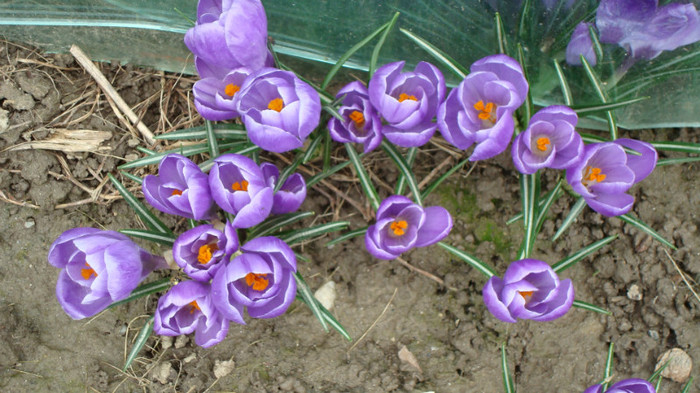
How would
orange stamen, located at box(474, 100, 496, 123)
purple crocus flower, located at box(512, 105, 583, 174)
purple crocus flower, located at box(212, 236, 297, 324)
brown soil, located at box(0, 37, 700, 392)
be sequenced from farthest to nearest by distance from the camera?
brown soil, located at box(0, 37, 700, 392)
orange stamen, located at box(474, 100, 496, 123)
purple crocus flower, located at box(512, 105, 583, 174)
purple crocus flower, located at box(212, 236, 297, 324)

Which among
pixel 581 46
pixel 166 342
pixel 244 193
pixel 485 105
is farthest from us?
pixel 166 342

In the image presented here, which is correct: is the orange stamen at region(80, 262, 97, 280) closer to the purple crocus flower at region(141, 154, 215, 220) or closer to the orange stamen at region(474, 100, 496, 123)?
the purple crocus flower at region(141, 154, 215, 220)

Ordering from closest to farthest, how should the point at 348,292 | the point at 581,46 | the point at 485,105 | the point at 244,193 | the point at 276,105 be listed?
1. the point at 244,193
2. the point at 276,105
3. the point at 485,105
4. the point at 581,46
5. the point at 348,292

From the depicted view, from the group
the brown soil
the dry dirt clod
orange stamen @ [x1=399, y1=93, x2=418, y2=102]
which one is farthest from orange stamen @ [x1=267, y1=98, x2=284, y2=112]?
the dry dirt clod

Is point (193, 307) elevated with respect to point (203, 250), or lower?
lower

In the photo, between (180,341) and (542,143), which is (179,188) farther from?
(542,143)

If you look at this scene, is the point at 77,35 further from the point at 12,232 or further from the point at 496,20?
the point at 496,20

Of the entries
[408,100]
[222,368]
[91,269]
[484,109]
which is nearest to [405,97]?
[408,100]
